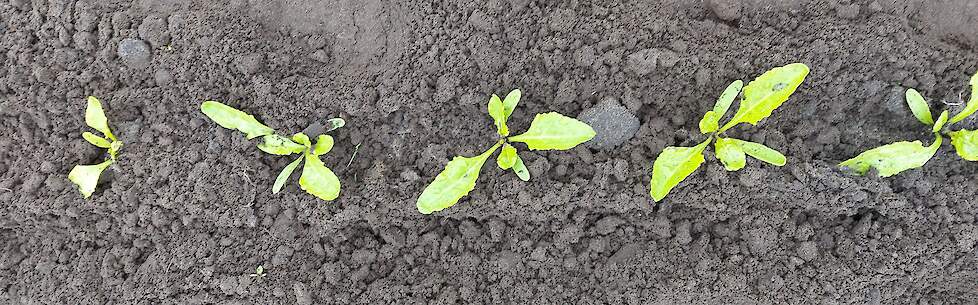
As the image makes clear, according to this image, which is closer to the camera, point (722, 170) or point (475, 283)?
point (722, 170)

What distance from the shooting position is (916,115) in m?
2.02

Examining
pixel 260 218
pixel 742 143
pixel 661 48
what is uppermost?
pixel 661 48

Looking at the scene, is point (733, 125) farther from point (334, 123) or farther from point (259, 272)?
point (259, 272)

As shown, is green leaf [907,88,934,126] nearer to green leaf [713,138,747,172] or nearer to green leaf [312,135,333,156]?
green leaf [713,138,747,172]

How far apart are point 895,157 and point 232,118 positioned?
1914mm

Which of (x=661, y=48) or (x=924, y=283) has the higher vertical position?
(x=661, y=48)

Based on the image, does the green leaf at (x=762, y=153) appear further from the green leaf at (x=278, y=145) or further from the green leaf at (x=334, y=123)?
the green leaf at (x=278, y=145)

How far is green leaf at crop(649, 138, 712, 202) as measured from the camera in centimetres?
191

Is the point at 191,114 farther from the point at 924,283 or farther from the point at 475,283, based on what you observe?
the point at 924,283

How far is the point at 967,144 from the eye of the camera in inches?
78.0

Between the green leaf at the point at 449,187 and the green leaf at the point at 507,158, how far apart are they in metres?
0.09

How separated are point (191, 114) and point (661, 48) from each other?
1466mm

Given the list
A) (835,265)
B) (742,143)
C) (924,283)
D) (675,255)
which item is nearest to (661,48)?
(742,143)

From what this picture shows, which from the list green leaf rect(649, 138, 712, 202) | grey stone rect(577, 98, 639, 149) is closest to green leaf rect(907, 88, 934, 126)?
green leaf rect(649, 138, 712, 202)
